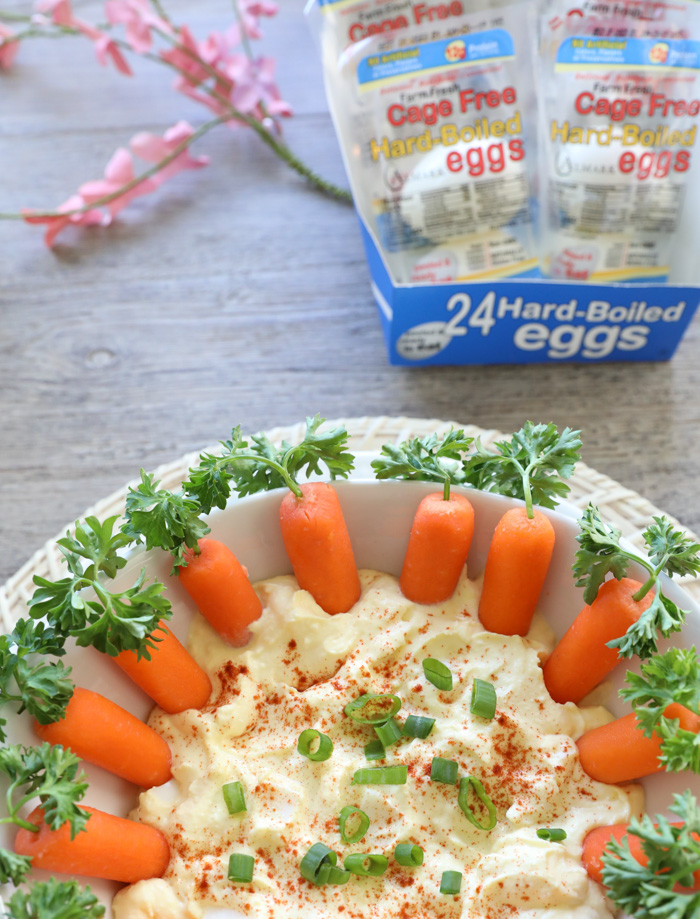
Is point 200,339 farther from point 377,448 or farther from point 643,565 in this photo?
point 643,565

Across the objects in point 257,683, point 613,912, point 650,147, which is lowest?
point 613,912

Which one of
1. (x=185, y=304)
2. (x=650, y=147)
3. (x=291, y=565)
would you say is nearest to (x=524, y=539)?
(x=291, y=565)

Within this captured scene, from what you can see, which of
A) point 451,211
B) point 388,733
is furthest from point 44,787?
point 451,211

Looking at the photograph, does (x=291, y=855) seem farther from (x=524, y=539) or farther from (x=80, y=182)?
(x=80, y=182)

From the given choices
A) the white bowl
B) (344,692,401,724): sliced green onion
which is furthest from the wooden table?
(344,692,401,724): sliced green onion

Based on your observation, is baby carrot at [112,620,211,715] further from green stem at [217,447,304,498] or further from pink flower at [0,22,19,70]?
pink flower at [0,22,19,70]

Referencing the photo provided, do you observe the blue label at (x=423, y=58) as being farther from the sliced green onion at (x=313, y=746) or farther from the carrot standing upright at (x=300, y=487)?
the sliced green onion at (x=313, y=746)
